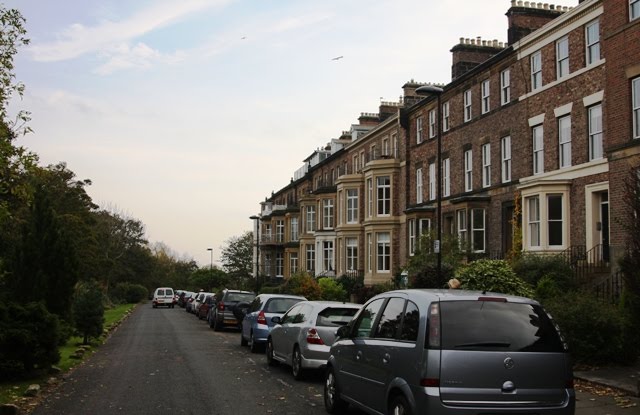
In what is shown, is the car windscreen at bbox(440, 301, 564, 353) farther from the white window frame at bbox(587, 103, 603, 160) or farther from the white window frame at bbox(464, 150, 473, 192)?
the white window frame at bbox(464, 150, 473, 192)

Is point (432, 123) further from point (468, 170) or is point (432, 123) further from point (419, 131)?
point (468, 170)

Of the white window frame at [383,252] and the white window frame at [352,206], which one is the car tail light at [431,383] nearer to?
the white window frame at [383,252]

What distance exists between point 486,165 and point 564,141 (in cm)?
577

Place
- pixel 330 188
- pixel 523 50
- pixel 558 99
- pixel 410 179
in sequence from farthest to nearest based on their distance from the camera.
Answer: pixel 330 188, pixel 410 179, pixel 523 50, pixel 558 99

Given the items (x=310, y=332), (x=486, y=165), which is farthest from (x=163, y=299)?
(x=310, y=332)

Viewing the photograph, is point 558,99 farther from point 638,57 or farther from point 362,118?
point 362,118

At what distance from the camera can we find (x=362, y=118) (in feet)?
183

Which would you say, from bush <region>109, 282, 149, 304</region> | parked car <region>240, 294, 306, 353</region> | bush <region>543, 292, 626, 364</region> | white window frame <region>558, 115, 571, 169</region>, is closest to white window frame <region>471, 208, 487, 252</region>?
white window frame <region>558, 115, 571, 169</region>

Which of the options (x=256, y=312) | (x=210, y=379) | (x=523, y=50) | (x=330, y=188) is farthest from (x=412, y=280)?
(x=330, y=188)

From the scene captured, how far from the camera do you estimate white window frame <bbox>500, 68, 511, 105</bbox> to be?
28719mm

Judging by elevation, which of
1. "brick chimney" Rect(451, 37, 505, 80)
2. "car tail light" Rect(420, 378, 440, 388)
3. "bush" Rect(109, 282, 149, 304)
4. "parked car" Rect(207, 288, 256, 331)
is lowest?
"bush" Rect(109, 282, 149, 304)

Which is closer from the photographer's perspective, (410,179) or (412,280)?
(412,280)

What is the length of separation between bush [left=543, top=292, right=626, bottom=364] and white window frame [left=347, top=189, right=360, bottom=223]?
3435cm

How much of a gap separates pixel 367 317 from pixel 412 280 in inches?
646
